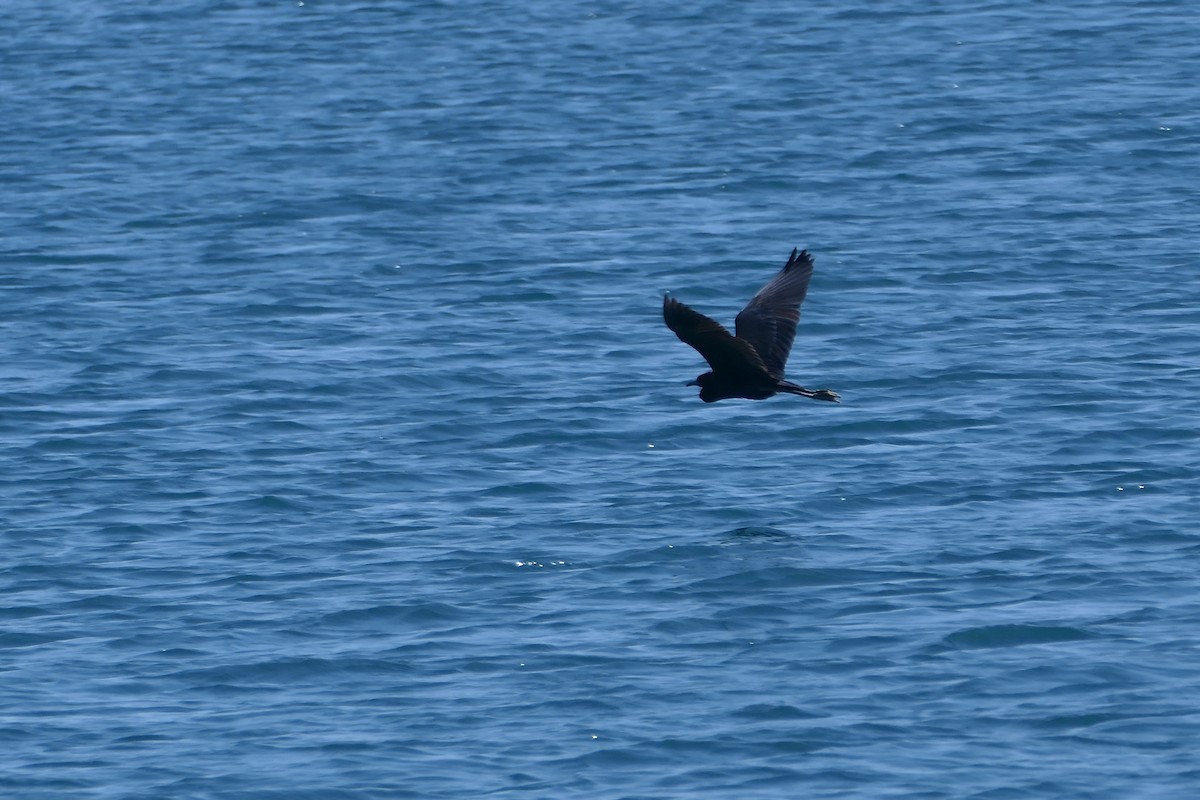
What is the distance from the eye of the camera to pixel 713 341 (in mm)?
13539

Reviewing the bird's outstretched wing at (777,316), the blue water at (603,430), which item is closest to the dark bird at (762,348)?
the bird's outstretched wing at (777,316)

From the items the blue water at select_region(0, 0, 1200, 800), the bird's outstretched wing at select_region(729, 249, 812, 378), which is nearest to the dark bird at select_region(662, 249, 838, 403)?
the bird's outstretched wing at select_region(729, 249, 812, 378)

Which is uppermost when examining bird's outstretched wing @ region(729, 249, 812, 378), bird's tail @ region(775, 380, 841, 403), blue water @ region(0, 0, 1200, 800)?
bird's outstretched wing @ region(729, 249, 812, 378)

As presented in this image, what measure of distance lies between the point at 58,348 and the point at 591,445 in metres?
5.93

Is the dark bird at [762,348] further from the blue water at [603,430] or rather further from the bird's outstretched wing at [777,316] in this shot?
the blue water at [603,430]

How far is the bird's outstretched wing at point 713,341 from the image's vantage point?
12609mm

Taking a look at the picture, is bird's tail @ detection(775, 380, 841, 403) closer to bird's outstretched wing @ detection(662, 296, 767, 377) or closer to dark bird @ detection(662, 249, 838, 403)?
dark bird @ detection(662, 249, 838, 403)

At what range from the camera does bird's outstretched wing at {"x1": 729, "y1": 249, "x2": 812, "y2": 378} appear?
47.3 ft

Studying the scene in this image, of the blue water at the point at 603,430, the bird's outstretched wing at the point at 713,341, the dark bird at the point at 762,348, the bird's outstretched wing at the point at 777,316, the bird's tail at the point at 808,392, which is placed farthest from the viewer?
the bird's outstretched wing at the point at 777,316

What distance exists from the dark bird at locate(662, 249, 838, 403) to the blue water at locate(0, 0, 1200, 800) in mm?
802

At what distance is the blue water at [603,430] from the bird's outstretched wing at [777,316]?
1.01 meters

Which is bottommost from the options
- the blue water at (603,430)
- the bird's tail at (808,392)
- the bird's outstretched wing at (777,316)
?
the blue water at (603,430)

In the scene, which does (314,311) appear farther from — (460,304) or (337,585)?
(337,585)

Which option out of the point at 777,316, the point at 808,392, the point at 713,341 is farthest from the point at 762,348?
the point at 713,341
